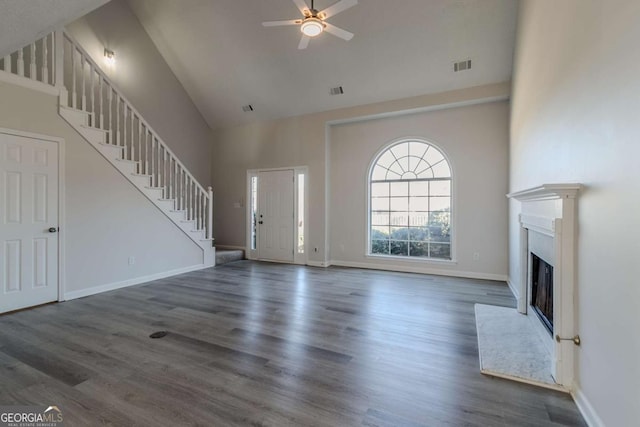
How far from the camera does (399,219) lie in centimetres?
598

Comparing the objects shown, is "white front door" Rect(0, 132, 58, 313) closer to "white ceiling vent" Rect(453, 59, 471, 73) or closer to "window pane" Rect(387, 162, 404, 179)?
"window pane" Rect(387, 162, 404, 179)

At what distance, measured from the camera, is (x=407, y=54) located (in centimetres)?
478

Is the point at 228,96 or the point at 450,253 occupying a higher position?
the point at 228,96

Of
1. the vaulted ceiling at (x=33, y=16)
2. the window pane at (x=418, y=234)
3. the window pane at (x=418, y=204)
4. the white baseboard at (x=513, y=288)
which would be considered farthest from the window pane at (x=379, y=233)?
the vaulted ceiling at (x=33, y=16)

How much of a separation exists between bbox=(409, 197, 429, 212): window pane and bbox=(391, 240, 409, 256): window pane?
0.70m

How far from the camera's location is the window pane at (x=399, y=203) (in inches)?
233

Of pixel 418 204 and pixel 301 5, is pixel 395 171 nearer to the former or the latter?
pixel 418 204

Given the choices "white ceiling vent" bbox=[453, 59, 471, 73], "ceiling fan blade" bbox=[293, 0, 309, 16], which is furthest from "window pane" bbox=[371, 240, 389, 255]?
"ceiling fan blade" bbox=[293, 0, 309, 16]

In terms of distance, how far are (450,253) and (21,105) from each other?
652 cm

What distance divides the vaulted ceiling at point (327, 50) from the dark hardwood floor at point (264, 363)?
3.60 m

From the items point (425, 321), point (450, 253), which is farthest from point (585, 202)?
point (450, 253)

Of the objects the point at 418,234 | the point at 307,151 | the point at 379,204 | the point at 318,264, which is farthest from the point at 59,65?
the point at 418,234

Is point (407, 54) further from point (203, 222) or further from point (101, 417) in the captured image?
point (101, 417)

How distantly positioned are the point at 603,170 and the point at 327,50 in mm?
4424
